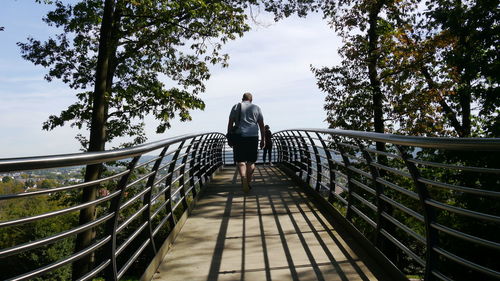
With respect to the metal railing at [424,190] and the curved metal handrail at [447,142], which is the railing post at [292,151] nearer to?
the metal railing at [424,190]

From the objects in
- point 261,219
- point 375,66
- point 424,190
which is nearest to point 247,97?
point 261,219

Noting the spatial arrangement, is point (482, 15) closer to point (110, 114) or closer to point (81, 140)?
point (110, 114)

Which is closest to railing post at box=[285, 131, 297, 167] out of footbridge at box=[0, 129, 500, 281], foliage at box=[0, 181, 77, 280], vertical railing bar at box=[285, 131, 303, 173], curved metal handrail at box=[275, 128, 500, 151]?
vertical railing bar at box=[285, 131, 303, 173]

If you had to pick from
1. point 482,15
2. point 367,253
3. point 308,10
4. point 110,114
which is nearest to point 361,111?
point 308,10

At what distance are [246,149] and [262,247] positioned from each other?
353cm

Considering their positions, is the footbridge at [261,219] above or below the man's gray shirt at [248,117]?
below

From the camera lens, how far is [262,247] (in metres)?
4.79

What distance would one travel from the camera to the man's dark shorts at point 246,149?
813cm

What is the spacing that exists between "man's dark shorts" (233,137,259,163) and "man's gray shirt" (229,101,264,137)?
10 centimetres

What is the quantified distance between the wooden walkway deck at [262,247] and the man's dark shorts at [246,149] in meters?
1.09

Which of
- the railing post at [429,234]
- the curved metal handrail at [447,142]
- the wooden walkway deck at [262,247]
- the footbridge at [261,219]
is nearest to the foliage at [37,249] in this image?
the footbridge at [261,219]

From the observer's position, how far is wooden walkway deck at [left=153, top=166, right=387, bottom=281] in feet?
13.0

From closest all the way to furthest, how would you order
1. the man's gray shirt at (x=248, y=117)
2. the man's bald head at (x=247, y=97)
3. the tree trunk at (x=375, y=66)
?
the man's gray shirt at (x=248, y=117), the man's bald head at (x=247, y=97), the tree trunk at (x=375, y=66)

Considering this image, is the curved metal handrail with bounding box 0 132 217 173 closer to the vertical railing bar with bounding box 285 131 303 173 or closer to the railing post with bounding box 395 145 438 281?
the railing post with bounding box 395 145 438 281
